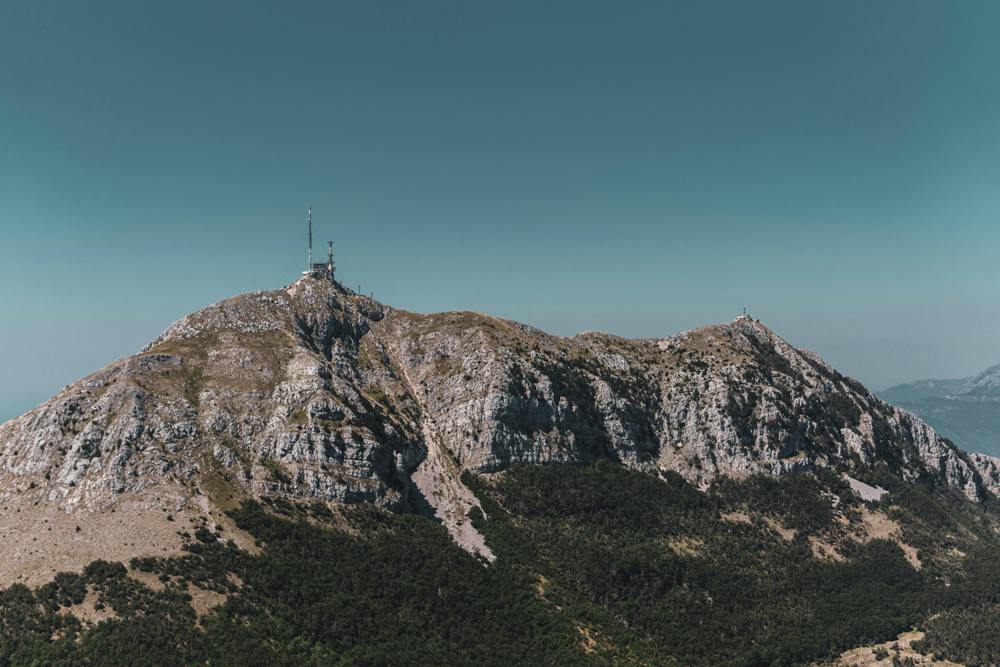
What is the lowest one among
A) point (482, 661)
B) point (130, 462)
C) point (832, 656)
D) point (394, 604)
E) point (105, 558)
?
point (832, 656)

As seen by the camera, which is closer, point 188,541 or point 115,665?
point 115,665

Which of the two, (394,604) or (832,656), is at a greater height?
(394,604)

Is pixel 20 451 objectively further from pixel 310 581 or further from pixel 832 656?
pixel 832 656

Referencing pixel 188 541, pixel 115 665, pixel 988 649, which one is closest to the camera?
pixel 115 665

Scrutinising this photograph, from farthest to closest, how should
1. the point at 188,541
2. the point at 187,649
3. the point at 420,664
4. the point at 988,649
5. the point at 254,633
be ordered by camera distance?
the point at 988,649, the point at 188,541, the point at 420,664, the point at 254,633, the point at 187,649

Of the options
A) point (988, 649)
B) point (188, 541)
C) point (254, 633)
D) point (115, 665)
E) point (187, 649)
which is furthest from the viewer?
point (988, 649)

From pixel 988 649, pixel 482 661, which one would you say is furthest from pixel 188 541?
pixel 988 649

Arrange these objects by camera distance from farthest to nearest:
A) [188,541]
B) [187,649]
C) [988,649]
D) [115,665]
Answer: [988,649] < [188,541] < [187,649] < [115,665]

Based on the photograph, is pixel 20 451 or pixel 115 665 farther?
pixel 20 451

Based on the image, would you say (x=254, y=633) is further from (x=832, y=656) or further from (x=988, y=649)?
(x=988, y=649)

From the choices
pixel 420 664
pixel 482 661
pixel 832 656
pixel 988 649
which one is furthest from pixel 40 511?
pixel 988 649
